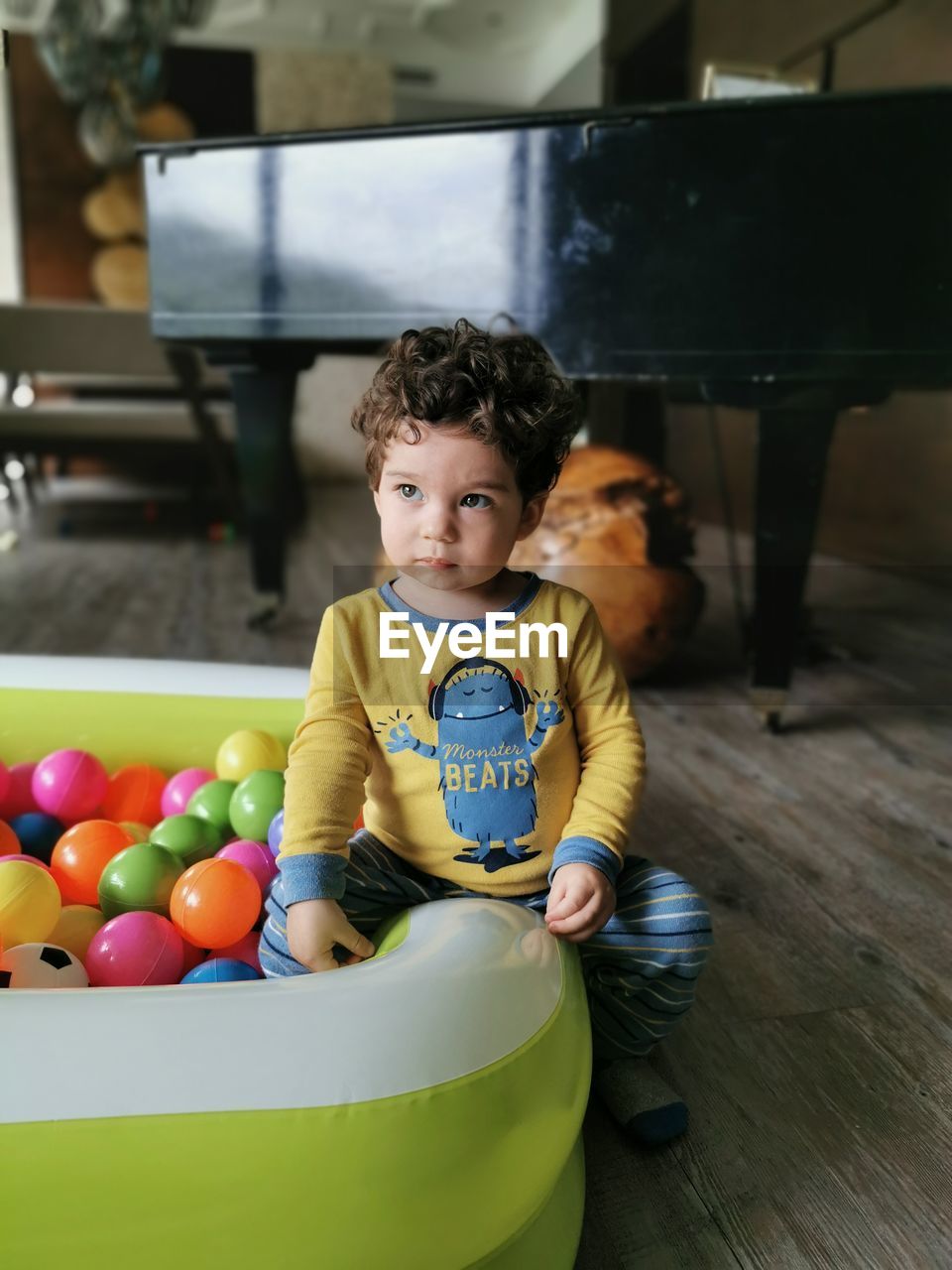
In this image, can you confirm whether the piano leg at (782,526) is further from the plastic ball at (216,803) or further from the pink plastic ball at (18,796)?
the pink plastic ball at (18,796)

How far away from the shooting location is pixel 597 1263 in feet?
2.33

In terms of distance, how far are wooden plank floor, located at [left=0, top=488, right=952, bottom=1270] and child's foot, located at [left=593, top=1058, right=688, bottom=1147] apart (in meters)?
0.01

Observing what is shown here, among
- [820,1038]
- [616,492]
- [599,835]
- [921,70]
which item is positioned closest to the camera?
[599,835]

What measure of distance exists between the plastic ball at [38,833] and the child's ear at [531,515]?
689 millimetres

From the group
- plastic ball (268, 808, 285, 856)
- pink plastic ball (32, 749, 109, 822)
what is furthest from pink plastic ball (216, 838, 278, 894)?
pink plastic ball (32, 749, 109, 822)

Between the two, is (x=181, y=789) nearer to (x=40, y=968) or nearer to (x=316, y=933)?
(x=40, y=968)

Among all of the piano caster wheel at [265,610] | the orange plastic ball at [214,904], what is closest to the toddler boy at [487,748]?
the orange plastic ball at [214,904]

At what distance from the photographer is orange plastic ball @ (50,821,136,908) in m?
1.07

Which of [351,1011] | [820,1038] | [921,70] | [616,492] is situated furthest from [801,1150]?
[921,70]

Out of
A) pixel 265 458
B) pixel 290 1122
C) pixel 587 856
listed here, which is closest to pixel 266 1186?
pixel 290 1122

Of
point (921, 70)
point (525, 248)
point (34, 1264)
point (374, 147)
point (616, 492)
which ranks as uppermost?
point (921, 70)

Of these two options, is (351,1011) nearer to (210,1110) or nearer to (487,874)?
(210,1110)

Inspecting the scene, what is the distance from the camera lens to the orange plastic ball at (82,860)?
107 cm

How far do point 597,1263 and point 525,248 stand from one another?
149 centimetres
